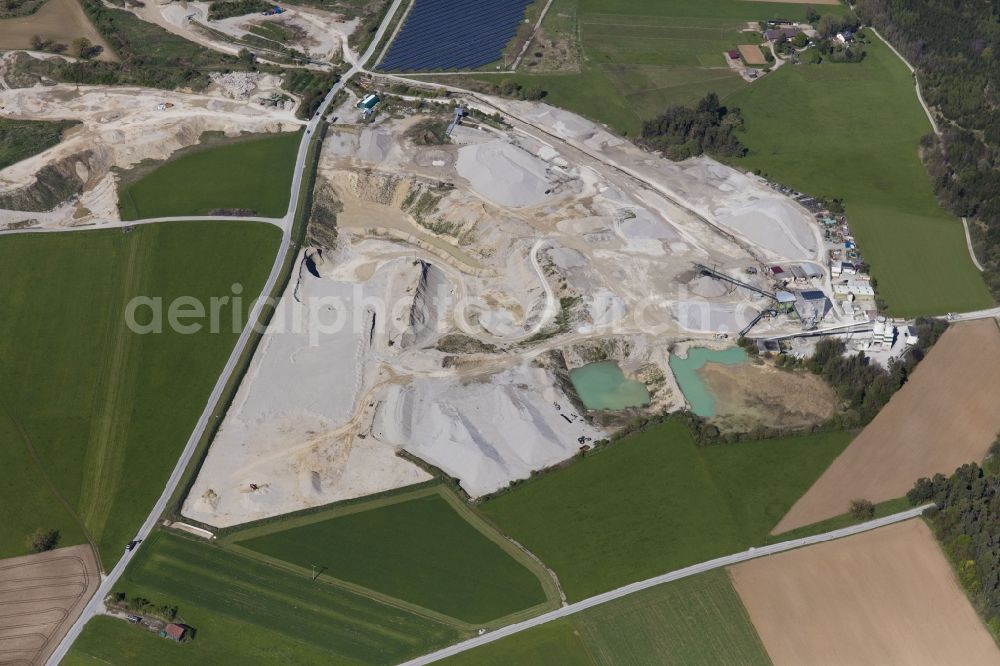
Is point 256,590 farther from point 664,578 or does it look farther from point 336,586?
point 664,578

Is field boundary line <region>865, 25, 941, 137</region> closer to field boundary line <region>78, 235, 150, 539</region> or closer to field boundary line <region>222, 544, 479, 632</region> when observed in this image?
field boundary line <region>222, 544, 479, 632</region>

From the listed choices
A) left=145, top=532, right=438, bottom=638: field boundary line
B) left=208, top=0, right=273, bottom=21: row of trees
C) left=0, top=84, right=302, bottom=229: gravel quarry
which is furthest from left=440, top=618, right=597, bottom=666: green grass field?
left=208, top=0, right=273, bottom=21: row of trees

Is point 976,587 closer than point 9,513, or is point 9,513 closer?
point 976,587

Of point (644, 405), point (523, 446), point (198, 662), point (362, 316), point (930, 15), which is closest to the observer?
point (198, 662)

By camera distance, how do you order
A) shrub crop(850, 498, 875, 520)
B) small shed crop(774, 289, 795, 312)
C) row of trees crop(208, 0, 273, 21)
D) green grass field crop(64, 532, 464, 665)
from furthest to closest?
row of trees crop(208, 0, 273, 21)
small shed crop(774, 289, 795, 312)
shrub crop(850, 498, 875, 520)
green grass field crop(64, 532, 464, 665)

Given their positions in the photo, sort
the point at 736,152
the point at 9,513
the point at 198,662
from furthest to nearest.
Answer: the point at 736,152 → the point at 9,513 → the point at 198,662

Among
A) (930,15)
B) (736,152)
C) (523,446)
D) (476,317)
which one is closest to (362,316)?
(476,317)

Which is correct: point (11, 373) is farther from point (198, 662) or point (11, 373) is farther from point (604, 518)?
point (604, 518)
